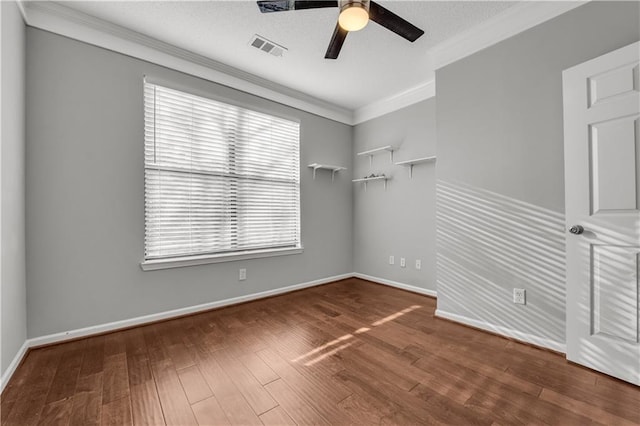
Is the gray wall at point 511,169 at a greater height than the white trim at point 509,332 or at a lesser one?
greater

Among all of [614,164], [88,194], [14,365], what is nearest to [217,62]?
[88,194]

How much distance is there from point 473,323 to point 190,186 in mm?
3151

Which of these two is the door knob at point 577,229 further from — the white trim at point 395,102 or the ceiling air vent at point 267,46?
the ceiling air vent at point 267,46

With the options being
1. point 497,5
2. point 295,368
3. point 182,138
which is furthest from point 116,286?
point 497,5

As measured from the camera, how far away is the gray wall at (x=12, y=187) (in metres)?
1.66

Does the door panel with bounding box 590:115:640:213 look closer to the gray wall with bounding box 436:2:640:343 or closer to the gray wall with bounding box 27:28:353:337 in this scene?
the gray wall with bounding box 436:2:640:343

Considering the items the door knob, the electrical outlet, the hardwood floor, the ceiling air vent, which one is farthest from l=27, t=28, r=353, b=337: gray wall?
the door knob

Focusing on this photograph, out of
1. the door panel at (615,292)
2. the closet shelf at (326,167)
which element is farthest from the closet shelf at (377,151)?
the door panel at (615,292)

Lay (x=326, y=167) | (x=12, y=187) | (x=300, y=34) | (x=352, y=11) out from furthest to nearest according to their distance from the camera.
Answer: (x=326, y=167) < (x=300, y=34) < (x=12, y=187) < (x=352, y=11)

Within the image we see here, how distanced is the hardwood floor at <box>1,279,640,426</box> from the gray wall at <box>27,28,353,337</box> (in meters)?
0.33

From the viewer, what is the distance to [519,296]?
222 centimetres

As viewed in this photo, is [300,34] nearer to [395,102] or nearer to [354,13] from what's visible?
[354,13]

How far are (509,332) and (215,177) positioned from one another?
3247 millimetres

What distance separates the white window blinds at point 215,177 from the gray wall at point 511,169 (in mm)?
1975
